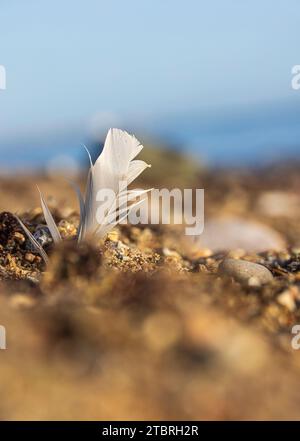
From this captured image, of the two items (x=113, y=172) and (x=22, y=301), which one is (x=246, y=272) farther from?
(x=22, y=301)

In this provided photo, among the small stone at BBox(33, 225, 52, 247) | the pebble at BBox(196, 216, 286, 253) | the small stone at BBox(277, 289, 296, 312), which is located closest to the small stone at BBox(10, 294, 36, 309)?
the small stone at BBox(33, 225, 52, 247)

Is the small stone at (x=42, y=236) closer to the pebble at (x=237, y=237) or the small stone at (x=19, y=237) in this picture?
the small stone at (x=19, y=237)

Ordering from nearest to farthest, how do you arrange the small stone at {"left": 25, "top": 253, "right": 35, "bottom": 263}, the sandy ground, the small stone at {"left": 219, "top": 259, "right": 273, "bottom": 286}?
the sandy ground → the small stone at {"left": 219, "top": 259, "right": 273, "bottom": 286} → the small stone at {"left": 25, "top": 253, "right": 35, "bottom": 263}

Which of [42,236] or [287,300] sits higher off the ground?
[42,236]

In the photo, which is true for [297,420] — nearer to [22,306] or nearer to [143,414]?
[143,414]

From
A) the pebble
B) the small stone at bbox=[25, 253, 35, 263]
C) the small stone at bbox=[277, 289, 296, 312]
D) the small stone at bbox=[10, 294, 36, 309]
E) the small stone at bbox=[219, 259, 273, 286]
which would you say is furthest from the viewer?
the pebble

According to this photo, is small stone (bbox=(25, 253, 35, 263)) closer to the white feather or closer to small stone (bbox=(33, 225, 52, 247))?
small stone (bbox=(33, 225, 52, 247))

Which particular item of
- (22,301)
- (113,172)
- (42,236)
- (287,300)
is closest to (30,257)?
(42,236)

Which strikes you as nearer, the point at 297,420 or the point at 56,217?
the point at 297,420

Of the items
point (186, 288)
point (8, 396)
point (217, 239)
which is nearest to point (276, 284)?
point (186, 288)
